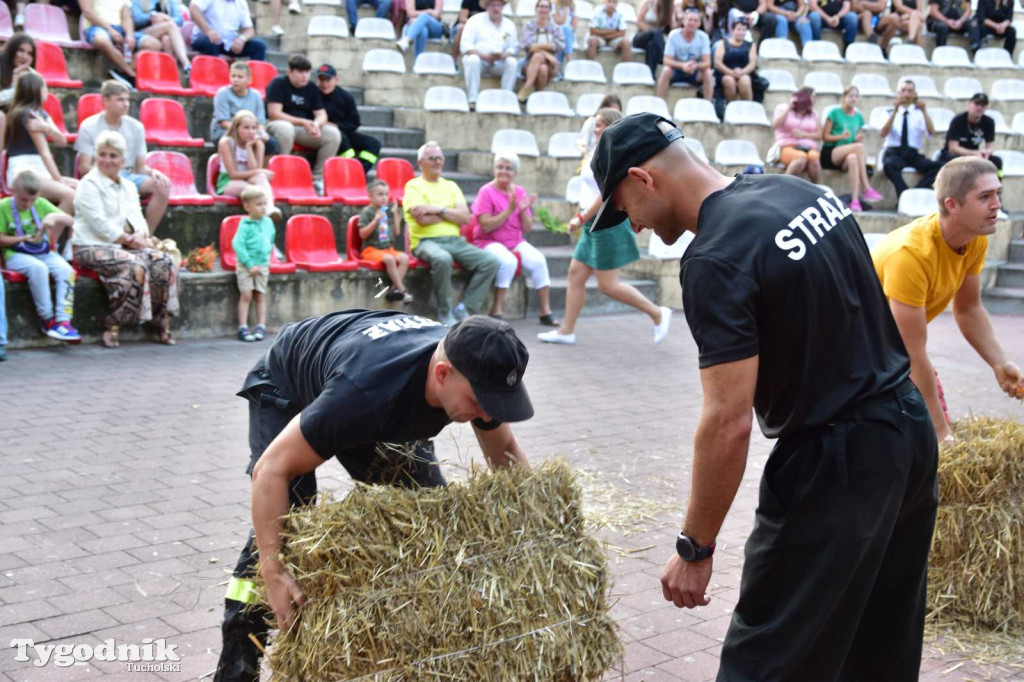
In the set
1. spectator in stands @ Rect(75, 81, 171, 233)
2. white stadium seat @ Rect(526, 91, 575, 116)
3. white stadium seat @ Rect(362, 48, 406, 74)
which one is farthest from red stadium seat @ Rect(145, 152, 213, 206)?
white stadium seat @ Rect(526, 91, 575, 116)

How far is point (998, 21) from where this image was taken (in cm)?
2106

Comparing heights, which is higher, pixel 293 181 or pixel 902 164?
pixel 902 164

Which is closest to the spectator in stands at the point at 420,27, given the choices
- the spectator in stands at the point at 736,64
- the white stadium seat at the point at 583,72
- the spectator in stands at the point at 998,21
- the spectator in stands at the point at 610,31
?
the white stadium seat at the point at 583,72

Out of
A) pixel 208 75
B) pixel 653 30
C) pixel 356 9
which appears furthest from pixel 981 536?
pixel 356 9

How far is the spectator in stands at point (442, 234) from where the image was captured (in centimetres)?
1099

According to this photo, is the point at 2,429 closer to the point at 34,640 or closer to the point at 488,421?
the point at 34,640

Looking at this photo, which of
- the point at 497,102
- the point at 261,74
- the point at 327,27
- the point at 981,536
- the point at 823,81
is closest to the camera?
the point at 981,536

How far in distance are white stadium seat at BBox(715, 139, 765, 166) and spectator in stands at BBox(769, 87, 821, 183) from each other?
0.46 m

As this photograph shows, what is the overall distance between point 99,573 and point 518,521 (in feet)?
7.65

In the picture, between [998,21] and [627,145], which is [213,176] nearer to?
[627,145]

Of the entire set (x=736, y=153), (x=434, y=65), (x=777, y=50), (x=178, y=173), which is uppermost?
(x=777, y=50)

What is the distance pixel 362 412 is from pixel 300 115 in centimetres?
1004

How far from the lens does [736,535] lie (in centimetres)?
547

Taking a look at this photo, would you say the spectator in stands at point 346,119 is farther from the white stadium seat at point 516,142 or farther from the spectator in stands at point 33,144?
the spectator in stands at point 33,144
